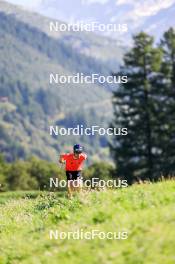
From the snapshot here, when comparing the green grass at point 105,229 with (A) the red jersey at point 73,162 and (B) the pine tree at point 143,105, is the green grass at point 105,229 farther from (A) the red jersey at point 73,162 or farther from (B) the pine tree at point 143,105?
(B) the pine tree at point 143,105

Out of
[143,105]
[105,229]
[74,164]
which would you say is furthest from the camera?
[143,105]

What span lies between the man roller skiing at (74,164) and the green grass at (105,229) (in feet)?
11.7

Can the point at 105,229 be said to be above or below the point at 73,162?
below

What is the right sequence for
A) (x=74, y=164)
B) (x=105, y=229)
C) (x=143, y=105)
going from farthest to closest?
(x=143, y=105) < (x=74, y=164) < (x=105, y=229)

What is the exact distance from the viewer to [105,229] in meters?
10.7

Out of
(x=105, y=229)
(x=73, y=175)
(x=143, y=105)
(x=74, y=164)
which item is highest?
(x=143, y=105)

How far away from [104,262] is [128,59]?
5596cm

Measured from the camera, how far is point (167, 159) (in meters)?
64.5

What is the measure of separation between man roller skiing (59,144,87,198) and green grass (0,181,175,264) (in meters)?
3.56

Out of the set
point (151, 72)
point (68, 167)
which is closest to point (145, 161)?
point (151, 72)

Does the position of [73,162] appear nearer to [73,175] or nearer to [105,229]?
[73,175]

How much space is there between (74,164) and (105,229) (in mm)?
9475

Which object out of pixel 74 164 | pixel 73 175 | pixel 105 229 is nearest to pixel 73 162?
pixel 74 164

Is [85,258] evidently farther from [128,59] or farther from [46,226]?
[128,59]
